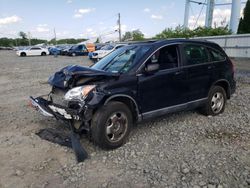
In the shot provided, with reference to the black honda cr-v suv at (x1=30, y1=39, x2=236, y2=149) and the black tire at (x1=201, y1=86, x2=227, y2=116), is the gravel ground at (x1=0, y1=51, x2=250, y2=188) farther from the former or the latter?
the black honda cr-v suv at (x1=30, y1=39, x2=236, y2=149)

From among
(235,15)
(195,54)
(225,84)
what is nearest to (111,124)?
(195,54)

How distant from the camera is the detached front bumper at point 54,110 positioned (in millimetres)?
3886

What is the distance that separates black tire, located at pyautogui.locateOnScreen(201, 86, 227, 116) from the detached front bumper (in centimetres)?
304

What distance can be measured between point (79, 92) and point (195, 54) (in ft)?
8.73

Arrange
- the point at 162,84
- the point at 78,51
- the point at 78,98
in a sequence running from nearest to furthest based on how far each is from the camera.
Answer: the point at 78,98 < the point at 162,84 < the point at 78,51

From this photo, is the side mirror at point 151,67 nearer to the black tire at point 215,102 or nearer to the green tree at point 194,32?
the black tire at point 215,102

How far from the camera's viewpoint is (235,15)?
22.7 m

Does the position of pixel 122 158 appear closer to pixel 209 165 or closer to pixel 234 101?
pixel 209 165

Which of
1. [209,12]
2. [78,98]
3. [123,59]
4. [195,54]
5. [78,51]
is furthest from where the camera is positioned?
[78,51]

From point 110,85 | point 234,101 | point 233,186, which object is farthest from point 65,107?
point 234,101

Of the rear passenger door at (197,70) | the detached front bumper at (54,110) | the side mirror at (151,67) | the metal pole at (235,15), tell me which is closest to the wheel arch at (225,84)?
the rear passenger door at (197,70)

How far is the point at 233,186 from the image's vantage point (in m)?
3.11

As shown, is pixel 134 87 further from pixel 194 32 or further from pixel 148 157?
pixel 194 32

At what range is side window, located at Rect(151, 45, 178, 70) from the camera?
464 cm
